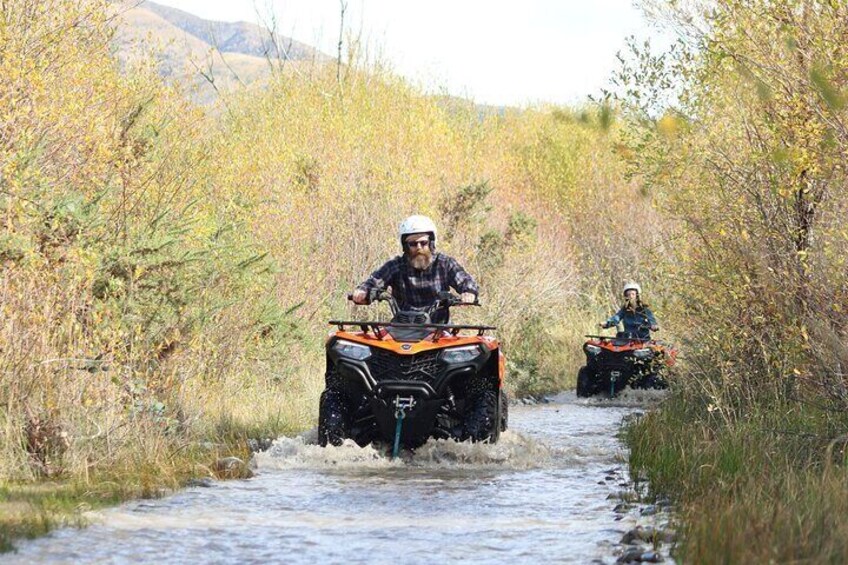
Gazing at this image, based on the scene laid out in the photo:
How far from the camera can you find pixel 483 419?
1284cm

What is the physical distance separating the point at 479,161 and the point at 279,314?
1700 centimetres

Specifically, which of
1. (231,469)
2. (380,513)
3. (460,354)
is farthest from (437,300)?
(380,513)

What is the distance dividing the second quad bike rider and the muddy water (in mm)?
9594

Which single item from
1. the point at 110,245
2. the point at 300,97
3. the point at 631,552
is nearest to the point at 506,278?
the point at 300,97

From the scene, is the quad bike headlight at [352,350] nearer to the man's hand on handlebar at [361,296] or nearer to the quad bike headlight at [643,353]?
the man's hand on handlebar at [361,296]

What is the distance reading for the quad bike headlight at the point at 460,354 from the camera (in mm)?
12445

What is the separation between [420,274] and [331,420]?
6.45 ft

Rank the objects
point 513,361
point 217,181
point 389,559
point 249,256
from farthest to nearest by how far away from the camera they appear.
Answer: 1. point 513,361
2. point 217,181
3. point 249,256
4. point 389,559

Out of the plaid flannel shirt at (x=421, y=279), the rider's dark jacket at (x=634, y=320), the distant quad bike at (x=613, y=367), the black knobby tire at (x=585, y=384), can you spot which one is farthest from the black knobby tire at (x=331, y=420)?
the rider's dark jacket at (x=634, y=320)

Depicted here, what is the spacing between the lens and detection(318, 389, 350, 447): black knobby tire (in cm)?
1267

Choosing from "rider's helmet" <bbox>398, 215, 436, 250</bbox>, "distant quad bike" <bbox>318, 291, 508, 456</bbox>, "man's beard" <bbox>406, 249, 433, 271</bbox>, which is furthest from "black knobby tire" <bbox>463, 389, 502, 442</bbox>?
"rider's helmet" <bbox>398, 215, 436, 250</bbox>

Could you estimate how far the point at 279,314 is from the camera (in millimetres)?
18031

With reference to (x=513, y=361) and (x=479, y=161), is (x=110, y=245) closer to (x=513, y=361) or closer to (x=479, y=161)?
(x=513, y=361)

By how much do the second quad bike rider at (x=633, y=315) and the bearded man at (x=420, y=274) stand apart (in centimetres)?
1022
